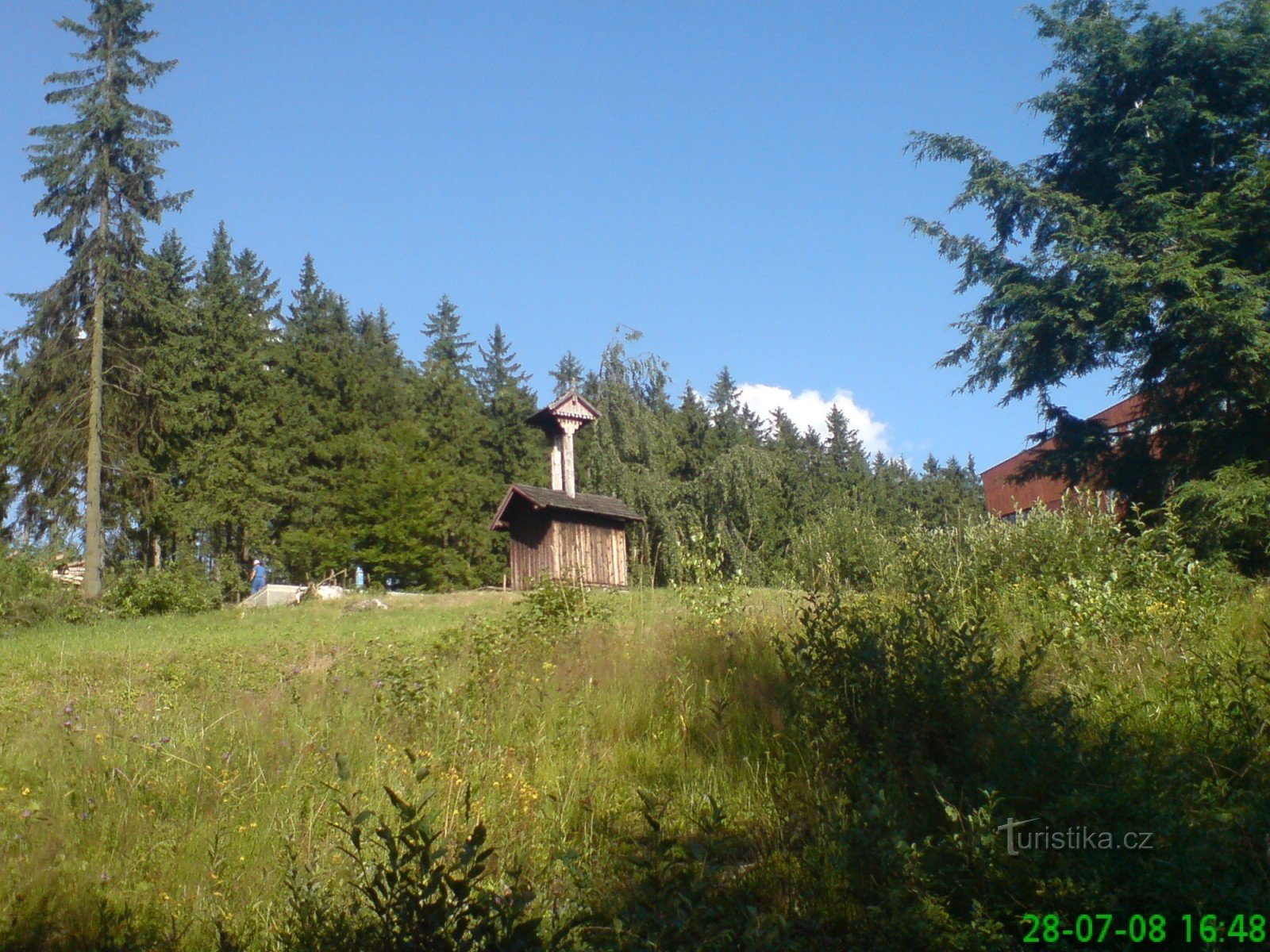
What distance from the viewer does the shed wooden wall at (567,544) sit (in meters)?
24.2

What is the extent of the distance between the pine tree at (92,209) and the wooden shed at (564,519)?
12948 mm

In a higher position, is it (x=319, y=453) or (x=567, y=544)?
(x=319, y=453)

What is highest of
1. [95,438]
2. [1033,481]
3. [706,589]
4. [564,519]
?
[95,438]

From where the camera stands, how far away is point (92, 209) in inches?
1145

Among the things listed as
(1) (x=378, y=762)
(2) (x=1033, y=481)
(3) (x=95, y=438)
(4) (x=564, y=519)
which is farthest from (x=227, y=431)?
(1) (x=378, y=762)

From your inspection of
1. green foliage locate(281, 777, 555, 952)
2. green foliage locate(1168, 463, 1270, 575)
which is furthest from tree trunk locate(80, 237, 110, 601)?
green foliage locate(281, 777, 555, 952)

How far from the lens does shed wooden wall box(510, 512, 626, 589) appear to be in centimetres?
2425

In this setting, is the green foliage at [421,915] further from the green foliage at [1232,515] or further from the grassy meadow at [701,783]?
the green foliage at [1232,515]

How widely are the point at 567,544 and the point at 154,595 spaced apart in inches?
376

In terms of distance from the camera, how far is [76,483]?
99.8ft

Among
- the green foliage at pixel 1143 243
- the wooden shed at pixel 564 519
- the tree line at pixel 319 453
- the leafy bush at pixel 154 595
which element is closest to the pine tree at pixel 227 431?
the tree line at pixel 319 453

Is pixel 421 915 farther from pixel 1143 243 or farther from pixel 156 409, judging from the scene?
pixel 156 409

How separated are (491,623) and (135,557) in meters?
34.2

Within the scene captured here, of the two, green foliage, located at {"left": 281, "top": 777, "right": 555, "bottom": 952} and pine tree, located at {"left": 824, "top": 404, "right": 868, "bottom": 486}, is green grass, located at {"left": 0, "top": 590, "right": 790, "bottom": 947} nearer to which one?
green foliage, located at {"left": 281, "top": 777, "right": 555, "bottom": 952}
